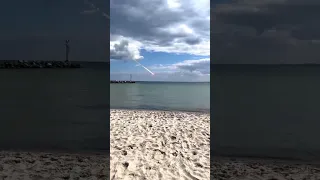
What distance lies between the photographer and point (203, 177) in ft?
9.55

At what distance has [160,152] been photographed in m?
3.83

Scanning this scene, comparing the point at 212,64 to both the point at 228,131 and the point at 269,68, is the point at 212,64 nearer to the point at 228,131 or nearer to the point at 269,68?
the point at 228,131

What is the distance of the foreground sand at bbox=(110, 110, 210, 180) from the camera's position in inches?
120

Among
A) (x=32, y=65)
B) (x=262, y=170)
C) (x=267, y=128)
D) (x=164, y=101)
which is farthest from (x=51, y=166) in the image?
(x=32, y=65)

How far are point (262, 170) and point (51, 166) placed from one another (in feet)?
7.64

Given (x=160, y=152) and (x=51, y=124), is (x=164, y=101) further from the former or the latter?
(x=160, y=152)

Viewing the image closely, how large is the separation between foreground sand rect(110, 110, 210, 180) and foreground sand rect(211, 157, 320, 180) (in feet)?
0.62

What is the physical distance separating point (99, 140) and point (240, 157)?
90.8 inches

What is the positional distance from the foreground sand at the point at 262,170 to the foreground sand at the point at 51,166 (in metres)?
1.28

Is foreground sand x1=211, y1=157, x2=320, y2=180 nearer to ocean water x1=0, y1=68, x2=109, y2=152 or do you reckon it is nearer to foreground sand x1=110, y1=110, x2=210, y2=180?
foreground sand x1=110, y1=110, x2=210, y2=180

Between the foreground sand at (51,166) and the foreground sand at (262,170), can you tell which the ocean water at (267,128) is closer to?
the foreground sand at (262,170)

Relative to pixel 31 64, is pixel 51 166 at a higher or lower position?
lower

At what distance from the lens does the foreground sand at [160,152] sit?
305 centimetres

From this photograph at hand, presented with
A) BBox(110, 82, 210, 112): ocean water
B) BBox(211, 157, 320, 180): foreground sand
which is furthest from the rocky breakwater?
BBox(211, 157, 320, 180): foreground sand
